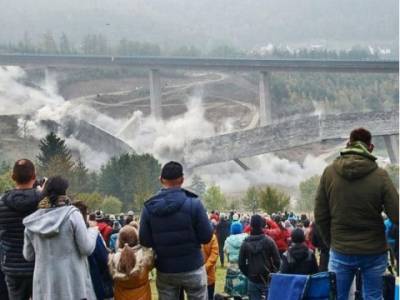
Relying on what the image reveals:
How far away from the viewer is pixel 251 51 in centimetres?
15500

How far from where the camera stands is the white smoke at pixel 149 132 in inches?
4222

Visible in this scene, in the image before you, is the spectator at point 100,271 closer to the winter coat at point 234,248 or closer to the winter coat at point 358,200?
the winter coat at point 358,200

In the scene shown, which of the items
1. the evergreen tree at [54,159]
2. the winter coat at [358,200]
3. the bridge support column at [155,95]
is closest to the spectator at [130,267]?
the winter coat at [358,200]

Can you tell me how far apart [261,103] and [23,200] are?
108 meters

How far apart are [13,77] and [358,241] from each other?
111019mm

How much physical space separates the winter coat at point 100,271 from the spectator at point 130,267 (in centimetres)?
13

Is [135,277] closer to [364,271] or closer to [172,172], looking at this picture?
[172,172]

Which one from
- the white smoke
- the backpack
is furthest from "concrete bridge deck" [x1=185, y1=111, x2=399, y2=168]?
the backpack

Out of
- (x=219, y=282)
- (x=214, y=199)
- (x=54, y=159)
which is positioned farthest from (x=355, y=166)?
(x=214, y=199)

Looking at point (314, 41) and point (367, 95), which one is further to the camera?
point (314, 41)

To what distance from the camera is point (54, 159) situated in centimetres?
7994

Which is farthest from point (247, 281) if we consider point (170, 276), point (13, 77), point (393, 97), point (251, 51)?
point (251, 51)

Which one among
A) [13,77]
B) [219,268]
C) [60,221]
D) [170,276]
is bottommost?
[219,268]

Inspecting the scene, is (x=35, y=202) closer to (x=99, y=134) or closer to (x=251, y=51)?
(x=99, y=134)
